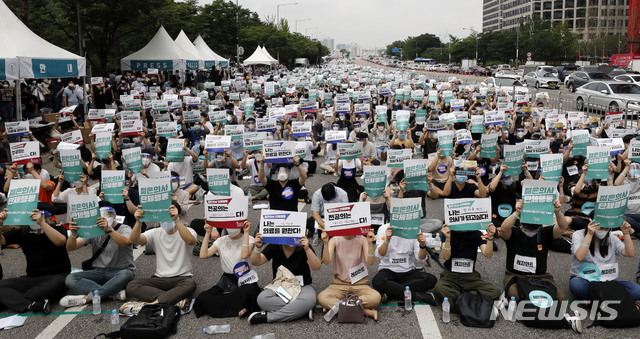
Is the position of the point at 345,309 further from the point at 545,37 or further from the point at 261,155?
the point at 545,37

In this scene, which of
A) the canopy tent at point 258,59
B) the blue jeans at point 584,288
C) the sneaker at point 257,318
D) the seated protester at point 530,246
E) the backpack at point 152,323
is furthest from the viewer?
the canopy tent at point 258,59

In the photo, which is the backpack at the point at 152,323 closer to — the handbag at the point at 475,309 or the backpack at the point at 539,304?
the handbag at the point at 475,309

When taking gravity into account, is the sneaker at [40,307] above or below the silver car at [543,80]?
below

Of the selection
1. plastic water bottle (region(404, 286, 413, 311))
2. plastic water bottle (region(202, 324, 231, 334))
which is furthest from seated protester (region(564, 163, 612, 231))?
plastic water bottle (region(202, 324, 231, 334))

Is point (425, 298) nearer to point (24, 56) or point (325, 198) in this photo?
point (325, 198)

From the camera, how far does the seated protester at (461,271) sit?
7223 mm

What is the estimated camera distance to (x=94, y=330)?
6.80m

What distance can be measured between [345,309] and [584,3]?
5629 inches

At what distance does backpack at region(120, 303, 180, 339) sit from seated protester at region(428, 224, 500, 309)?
10.9ft

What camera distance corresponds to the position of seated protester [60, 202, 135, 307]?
295 inches

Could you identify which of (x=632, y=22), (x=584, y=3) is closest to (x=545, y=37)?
(x=632, y=22)

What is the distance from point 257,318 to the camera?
272 inches

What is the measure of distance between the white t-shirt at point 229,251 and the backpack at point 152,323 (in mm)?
869

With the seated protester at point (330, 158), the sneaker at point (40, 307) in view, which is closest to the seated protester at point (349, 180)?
the seated protester at point (330, 158)
